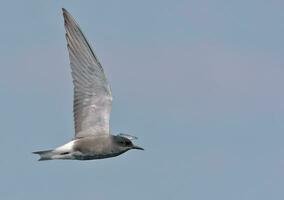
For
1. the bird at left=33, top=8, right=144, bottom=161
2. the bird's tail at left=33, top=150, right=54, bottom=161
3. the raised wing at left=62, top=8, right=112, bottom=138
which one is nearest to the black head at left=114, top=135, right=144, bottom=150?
the bird at left=33, top=8, right=144, bottom=161

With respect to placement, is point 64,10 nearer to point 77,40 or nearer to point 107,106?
point 77,40

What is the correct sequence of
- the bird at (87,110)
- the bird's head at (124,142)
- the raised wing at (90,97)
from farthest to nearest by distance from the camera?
the raised wing at (90,97) < the bird's head at (124,142) < the bird at (87,110)

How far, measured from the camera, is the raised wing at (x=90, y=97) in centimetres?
3469

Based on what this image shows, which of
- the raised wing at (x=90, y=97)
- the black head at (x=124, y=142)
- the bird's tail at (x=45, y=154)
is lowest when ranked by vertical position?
the bird's tail at (x=45, y=154)

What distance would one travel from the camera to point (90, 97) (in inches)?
1387

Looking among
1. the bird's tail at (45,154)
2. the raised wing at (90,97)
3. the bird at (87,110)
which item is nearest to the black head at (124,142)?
the bird at (87,110)

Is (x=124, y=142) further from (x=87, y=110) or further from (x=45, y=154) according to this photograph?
(x=45, y=154)

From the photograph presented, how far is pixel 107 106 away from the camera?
115ft

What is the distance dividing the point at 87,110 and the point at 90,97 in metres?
0.38

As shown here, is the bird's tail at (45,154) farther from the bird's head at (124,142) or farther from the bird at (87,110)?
the bird's head at (124,142)

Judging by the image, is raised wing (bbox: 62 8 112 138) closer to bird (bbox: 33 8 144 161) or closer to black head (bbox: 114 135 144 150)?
bird (bbox: 33 8 144 161)

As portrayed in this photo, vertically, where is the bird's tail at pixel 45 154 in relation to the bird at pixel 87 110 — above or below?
below

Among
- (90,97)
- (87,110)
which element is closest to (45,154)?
(87,110)

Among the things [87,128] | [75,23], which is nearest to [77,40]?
[75,23]
